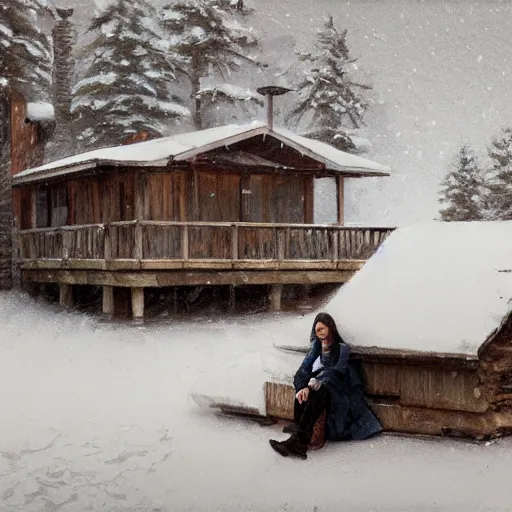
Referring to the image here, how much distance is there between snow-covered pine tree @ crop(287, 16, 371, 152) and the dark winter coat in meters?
3.58

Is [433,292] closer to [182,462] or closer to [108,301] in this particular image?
[182,462]

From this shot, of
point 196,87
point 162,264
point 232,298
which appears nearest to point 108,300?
point 162,264

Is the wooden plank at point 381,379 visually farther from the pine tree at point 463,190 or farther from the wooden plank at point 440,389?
the pine tree at point 463,190

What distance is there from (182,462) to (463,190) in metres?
6.42

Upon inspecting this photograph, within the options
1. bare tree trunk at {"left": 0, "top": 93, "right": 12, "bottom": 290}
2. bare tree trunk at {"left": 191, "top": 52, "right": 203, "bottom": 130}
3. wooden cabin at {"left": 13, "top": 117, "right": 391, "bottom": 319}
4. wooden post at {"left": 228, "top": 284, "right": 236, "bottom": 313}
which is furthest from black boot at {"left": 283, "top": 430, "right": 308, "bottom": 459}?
bare tree trunk at {"left": 0, "top": 93, "right": 12, "bottom": 290}

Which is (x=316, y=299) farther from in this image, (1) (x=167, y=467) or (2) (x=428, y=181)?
(1) (x=167, y=467)

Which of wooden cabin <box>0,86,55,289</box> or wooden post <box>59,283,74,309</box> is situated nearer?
wooden cabin <box>0,86,55,289</box>

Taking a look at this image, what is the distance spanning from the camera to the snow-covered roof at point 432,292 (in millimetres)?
7512

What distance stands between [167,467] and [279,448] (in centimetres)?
100

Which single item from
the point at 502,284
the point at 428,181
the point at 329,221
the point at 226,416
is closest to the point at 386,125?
the point at 428,181

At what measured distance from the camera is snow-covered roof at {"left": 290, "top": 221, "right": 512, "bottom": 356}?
296 inches

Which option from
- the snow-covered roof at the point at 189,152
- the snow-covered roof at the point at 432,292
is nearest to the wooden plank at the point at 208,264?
the snow-covered roof at the point at 189,152

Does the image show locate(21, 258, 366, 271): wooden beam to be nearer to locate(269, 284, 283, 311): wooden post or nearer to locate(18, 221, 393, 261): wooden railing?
locate(18, 221, 393, 261): wooden railing

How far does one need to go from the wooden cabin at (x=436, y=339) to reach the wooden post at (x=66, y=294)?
9956 millimetres
